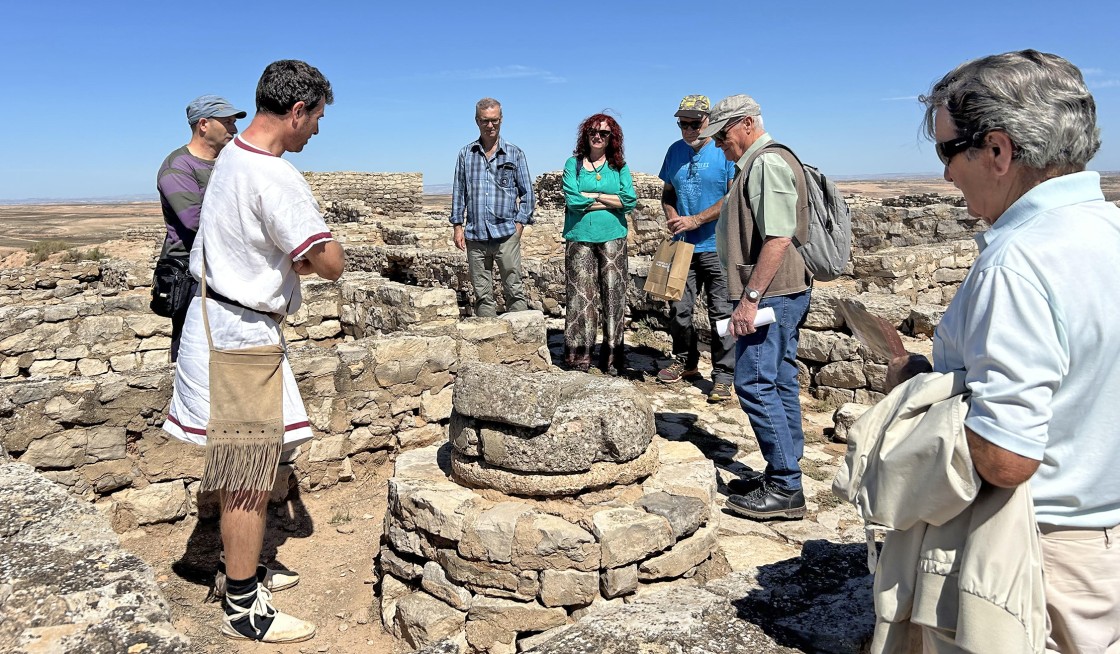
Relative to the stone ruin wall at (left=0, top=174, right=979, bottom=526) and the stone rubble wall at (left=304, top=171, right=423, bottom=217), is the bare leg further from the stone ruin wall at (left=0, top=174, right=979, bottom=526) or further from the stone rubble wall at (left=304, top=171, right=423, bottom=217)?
the stone rubble wall at (left=304, top=171, right=423, bottom=217)

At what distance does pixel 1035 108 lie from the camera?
128cm

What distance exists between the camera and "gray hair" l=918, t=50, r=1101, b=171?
1.29 metres

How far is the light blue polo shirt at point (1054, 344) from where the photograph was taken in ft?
3.95

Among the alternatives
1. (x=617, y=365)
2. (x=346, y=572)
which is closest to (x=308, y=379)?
(x=346, y=572)

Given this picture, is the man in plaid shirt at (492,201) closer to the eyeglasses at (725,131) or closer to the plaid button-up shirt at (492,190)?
the plaid button-up shirt at (492,190)

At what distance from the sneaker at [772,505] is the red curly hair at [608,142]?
2.87 metres

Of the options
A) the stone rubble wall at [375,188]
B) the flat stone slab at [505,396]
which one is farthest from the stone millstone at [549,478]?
the stone rubble wall at [375,188]

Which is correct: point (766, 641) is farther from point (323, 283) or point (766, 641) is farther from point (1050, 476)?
point (323, 283)

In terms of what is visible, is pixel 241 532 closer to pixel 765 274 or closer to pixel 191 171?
pixel 191 171

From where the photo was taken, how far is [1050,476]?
1325mm

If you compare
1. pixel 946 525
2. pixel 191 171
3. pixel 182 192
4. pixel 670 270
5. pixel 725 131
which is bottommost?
pixel 946 525

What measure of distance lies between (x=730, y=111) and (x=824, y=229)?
71 centimetres

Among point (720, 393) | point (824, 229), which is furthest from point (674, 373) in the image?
point (824, 229)

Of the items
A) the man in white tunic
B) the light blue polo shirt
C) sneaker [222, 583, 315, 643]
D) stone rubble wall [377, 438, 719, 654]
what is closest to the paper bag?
stone rubble wall [377, 438, 719, 654]
